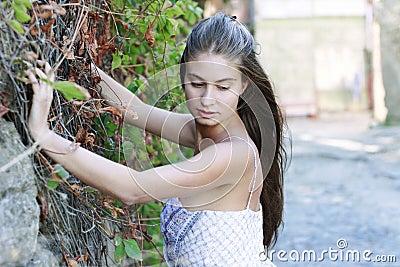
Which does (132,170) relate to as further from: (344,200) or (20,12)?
(344,200)

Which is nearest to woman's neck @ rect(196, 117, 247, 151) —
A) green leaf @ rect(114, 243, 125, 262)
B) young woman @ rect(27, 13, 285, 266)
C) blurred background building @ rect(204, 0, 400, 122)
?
young woman @ rect(27, 13, 285, 266)

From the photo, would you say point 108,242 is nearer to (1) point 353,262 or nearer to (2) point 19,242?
(2) point 19,242

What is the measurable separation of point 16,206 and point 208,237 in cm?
80

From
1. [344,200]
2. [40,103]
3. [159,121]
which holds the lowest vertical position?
[344,200]

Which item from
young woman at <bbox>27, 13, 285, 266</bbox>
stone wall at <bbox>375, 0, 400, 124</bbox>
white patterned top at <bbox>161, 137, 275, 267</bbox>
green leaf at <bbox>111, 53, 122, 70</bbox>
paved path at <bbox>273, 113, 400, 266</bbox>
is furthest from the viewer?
stone wall at <bbox>375, 0, 400, 124</bbox>

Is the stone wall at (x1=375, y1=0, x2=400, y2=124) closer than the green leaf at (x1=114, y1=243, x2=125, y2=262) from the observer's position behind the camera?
No

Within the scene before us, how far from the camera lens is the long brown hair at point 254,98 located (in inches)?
89.8

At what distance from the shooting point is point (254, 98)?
2453mm

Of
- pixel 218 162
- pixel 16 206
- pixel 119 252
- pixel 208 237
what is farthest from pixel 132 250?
pixel 16 206

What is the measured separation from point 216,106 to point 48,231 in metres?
0.63

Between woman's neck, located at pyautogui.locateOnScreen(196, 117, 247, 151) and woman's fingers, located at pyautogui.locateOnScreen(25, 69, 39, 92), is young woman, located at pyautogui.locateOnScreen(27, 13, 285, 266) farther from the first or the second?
woman's fingers, located at pyautogui.locateOnScreen(25, 69, 39, 92)

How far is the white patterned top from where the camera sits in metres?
2.25

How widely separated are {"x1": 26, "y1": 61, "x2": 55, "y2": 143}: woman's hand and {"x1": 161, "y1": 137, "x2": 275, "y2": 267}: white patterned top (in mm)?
688

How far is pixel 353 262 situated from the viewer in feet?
15.8
